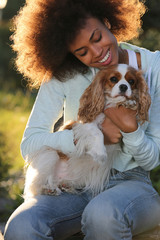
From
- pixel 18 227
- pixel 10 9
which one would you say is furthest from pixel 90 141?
pixel 10 9

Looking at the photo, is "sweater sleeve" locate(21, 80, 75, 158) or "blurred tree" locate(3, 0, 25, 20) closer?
"sweater sleeve" locate(21, 80, 75, 158)

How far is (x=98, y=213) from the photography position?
2207 mm

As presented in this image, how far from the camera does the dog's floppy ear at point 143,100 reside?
2.66 meters

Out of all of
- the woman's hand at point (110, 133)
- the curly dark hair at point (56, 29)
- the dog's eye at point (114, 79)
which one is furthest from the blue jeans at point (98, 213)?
A: the curly dark hair at point (56, 29)

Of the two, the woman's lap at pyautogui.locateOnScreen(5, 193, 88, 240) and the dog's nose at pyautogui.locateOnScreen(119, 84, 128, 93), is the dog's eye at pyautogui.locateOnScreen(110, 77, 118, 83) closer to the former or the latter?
the dog's nose at pyautogui.locateOnScreen(119, 84, 128, 93)

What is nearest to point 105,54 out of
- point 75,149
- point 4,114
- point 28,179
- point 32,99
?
point 75,149

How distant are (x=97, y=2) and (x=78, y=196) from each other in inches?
54.3

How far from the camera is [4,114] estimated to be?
330 inches

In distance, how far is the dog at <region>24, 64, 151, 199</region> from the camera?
266 centimetres

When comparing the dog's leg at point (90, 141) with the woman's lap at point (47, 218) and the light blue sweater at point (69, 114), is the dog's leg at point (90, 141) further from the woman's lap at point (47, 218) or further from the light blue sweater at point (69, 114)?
the woman's lap at point (47, 218)

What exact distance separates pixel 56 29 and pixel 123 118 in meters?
0.81

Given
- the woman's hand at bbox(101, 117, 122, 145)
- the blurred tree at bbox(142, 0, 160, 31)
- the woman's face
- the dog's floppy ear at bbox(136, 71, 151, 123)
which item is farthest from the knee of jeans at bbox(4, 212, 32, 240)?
the blurred tree at bbox(142, 0, 160, 31)

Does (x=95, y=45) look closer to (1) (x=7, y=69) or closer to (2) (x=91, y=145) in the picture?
(2) (x=91, y=145)

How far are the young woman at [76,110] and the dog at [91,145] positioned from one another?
7cm
